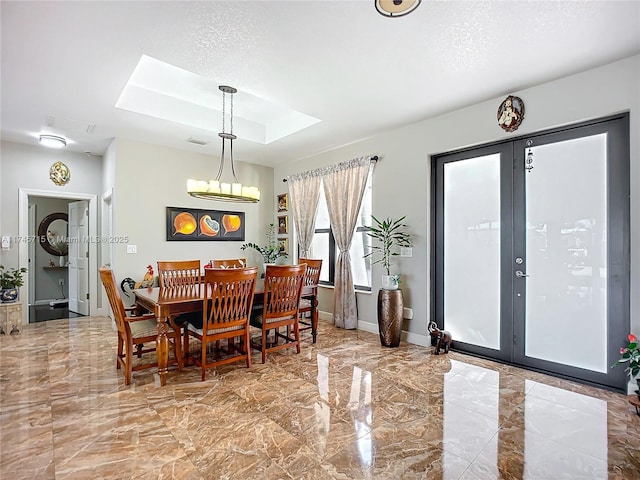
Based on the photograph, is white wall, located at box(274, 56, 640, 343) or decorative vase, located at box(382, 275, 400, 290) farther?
decorative vase, located at box(382, 275, 400, 290)

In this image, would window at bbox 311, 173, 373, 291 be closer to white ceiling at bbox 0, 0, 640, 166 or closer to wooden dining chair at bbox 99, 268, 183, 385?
white ceiling at bbox 0, 0, 640, 166

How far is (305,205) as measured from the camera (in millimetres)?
5559

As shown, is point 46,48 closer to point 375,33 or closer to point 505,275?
point 375,33

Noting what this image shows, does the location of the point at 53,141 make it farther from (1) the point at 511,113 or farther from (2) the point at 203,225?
(1) the point at 511,113

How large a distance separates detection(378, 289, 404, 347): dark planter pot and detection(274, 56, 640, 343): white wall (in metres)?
0.29

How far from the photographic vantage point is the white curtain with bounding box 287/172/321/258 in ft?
17.8

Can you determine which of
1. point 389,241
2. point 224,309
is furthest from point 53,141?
point 389,241

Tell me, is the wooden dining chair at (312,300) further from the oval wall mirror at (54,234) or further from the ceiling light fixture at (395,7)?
the oval wall mirror at (54,234)

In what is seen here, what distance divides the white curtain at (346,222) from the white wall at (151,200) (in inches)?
79.9

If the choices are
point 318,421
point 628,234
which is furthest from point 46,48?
point 628,234

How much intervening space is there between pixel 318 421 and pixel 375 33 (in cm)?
276

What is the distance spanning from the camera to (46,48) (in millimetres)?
2525

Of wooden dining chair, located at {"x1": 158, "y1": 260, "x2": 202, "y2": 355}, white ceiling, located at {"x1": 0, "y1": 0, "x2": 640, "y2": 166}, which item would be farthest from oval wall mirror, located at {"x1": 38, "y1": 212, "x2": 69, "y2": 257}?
wooden dining chair, located at {"x1": 158, "y1": 260, "x2": 202, "y2": 355}

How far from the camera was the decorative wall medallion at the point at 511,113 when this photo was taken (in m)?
3.20
